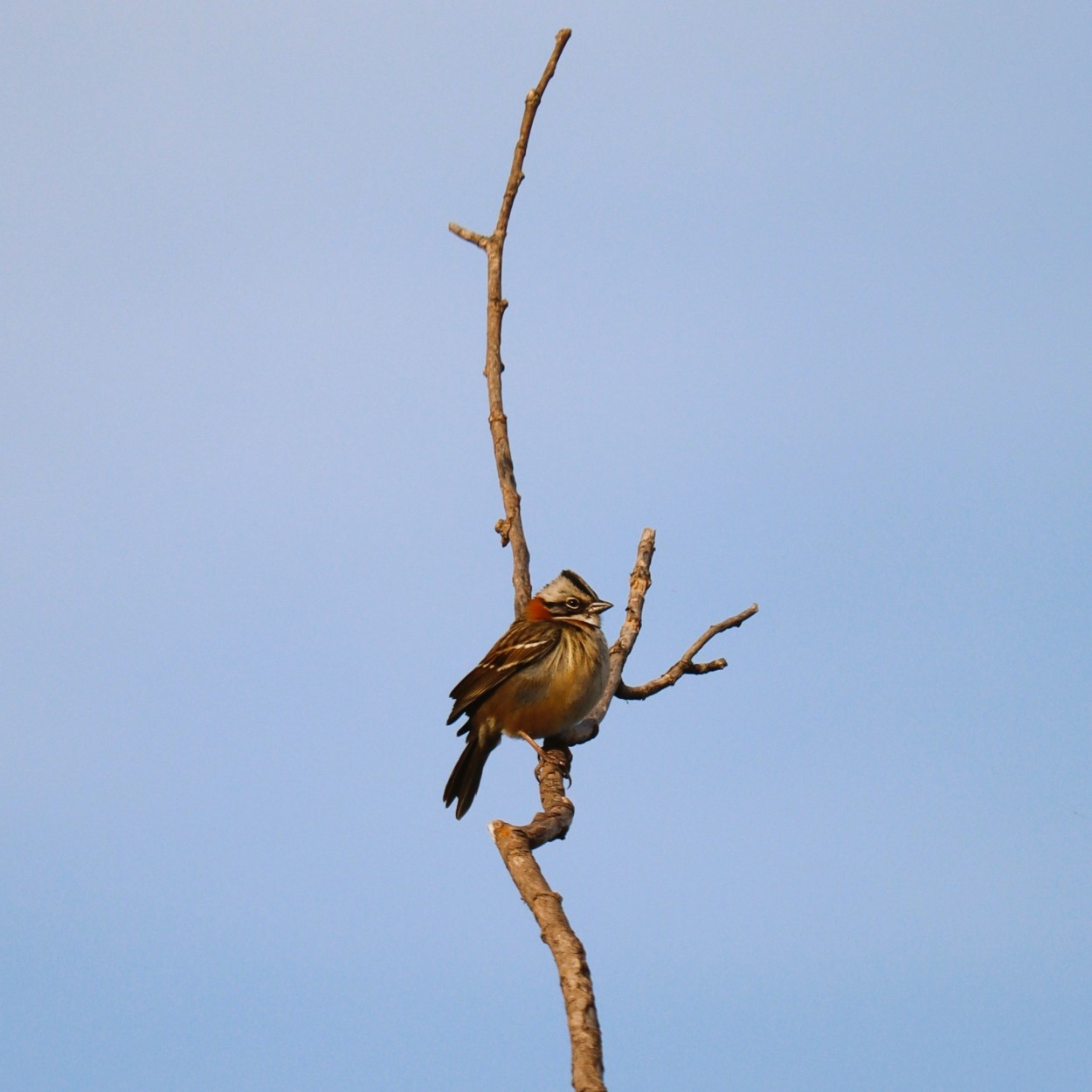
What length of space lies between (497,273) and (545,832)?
157 inches

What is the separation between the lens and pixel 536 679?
9.71 meters

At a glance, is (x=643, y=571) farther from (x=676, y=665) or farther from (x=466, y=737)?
(x=466, y=737)

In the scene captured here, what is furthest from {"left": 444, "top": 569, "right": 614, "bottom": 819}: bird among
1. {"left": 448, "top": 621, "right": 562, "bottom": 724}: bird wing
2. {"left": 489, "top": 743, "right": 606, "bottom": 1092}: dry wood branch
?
{"left": 489, "top": 743, "right": 606, "bottom": 1092}: dry wood branch

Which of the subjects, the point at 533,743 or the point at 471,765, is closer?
the point at 533,743

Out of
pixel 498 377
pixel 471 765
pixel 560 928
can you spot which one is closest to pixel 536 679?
pixel 471 765

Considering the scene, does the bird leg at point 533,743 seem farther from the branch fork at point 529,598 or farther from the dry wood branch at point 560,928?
the dry wood branch at point 560,928

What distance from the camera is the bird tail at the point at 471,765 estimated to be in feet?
33.1

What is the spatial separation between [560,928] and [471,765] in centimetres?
503

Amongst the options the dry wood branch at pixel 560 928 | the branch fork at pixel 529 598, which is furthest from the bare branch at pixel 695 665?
the dry wood branch at pixel 560 928

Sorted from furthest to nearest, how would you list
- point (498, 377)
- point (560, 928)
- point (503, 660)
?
1. point (503, 660)
2. point (498, 377)
3. point (560, 928)

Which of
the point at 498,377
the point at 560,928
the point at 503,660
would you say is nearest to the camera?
the point at 560,928

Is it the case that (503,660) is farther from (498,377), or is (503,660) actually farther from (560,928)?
(560,928)

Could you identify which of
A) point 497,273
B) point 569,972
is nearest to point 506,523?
point 497,273

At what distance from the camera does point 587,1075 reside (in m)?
4.36
